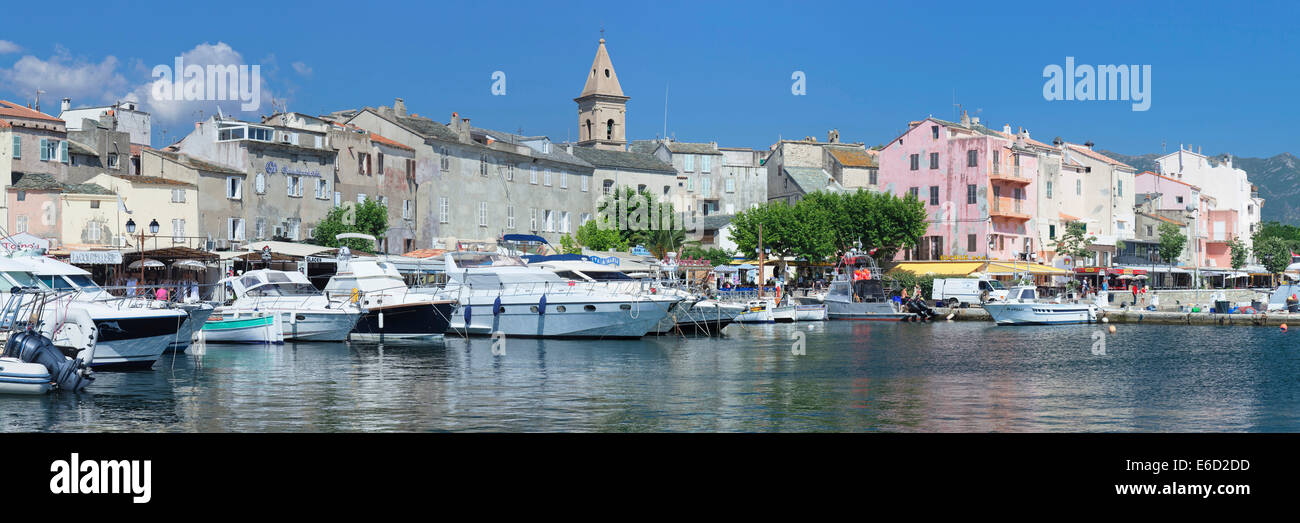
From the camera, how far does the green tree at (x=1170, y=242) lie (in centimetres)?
10389

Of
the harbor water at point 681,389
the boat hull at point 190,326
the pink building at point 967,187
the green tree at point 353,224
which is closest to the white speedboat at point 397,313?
the harbor water at point 681,389

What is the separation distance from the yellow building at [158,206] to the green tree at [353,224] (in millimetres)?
6737

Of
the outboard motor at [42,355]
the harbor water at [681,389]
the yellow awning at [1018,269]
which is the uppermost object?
the yellow awning at [1018,269]

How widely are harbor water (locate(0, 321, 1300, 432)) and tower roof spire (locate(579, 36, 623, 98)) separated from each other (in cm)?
7623

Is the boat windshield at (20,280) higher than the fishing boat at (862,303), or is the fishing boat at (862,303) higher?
the boat windshield at (20,280)

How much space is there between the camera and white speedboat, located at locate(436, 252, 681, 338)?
46.5 m

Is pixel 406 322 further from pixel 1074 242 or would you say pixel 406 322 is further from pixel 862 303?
pixel 1074 242

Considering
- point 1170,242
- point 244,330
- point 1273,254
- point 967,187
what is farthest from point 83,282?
point 1273,254

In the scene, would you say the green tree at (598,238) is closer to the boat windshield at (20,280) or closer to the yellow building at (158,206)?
the yellow building at (158,206)

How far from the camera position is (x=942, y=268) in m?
89.2

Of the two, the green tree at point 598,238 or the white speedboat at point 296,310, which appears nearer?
the white speedboat at point 296,310

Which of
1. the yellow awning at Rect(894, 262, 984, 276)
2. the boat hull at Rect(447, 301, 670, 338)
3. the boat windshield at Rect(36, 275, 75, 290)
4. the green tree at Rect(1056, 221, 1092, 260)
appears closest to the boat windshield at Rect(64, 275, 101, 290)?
the boat windshield at Rect(36, 275, 75, 290)

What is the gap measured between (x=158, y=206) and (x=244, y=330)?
20.3 metres
